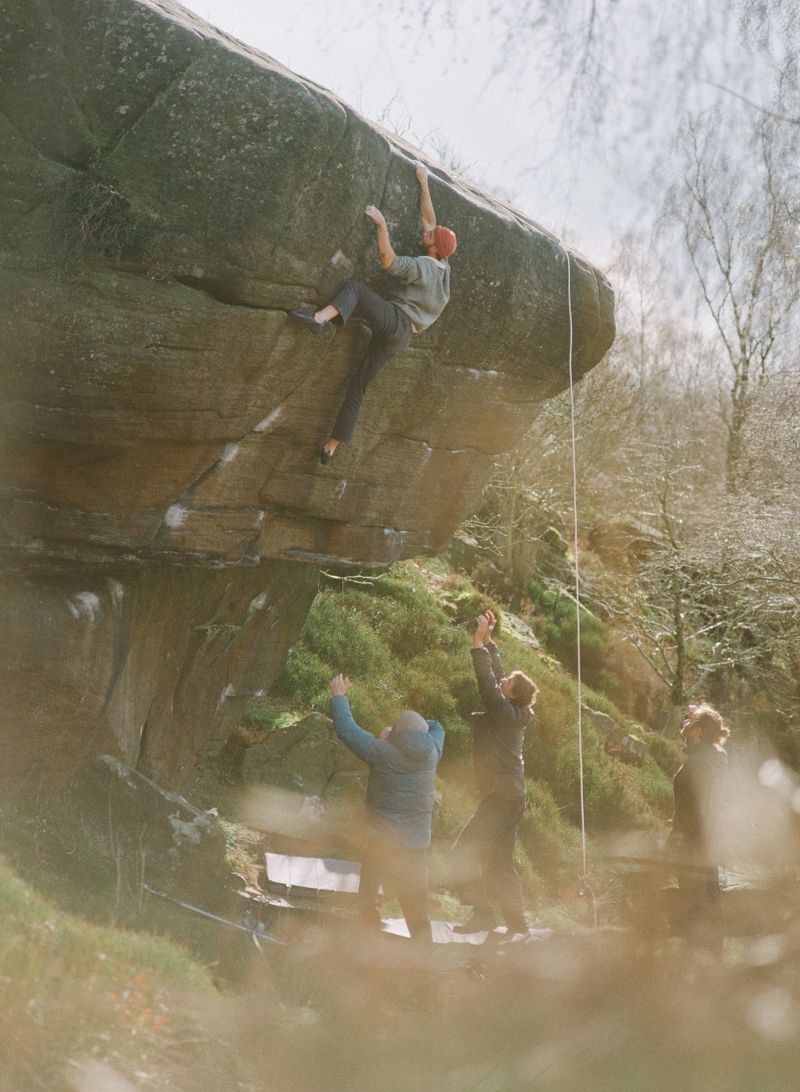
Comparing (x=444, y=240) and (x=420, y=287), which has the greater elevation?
(x=444, y=240)

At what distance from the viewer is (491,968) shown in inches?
368

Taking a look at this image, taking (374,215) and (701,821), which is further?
(701,821)

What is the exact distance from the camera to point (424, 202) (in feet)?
30.9

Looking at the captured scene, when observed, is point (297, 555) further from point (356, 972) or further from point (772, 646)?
point (772, 646)

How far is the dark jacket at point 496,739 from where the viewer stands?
9781 mm

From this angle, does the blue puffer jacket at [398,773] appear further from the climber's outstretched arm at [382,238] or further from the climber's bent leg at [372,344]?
the climber's outstretched arm at [382,238]

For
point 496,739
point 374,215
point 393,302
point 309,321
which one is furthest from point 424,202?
point 496,739

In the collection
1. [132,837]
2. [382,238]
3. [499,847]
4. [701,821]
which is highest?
[382,238]

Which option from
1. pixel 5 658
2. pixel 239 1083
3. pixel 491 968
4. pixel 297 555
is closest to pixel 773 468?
pixel 297 555

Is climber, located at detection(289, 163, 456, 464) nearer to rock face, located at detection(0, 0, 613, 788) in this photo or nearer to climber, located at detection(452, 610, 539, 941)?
rock face, located at detection(0, 0, 613, 788)

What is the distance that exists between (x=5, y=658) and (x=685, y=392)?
32797 millimetres

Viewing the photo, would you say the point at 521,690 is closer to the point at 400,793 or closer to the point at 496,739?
the point at 496,739

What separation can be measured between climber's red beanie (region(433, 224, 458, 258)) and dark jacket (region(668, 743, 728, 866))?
5.19m

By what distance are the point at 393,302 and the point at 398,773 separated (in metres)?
3.95
